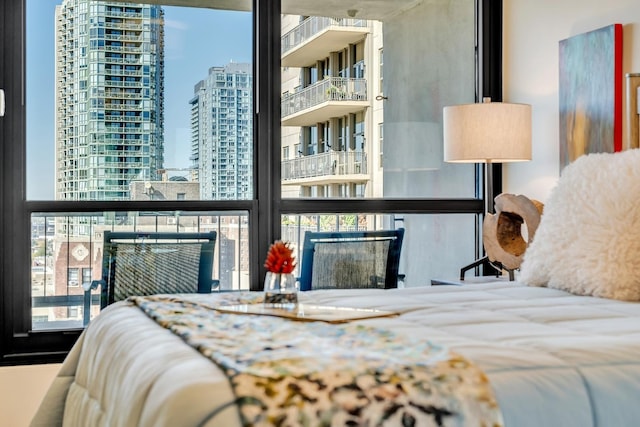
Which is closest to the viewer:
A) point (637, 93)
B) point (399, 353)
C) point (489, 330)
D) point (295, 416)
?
point (295, 416)

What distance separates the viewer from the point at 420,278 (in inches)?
168

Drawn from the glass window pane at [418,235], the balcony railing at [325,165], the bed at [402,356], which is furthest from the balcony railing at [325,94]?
the bed at [402,356]

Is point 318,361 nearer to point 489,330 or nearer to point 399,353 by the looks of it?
point 399,353

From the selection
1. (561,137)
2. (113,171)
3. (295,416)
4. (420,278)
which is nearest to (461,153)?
(561,137)

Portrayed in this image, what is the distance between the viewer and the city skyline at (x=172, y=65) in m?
3.69

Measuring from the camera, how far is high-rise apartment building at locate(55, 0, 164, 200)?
373cm

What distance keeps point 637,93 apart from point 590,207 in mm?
768

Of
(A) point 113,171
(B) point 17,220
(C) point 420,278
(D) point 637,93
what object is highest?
(D) point 637,93

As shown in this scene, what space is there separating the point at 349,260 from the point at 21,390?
169 cm

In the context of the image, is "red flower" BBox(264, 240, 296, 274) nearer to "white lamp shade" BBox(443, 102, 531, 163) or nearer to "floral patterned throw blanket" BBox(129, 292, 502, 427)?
"floral patterned throw blanket" BBox(129, 292, 502, 427)

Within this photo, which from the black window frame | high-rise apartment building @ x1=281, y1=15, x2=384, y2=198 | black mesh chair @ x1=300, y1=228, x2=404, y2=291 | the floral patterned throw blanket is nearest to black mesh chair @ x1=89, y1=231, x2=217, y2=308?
the black window frame

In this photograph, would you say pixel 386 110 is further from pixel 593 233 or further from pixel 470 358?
pixel 470 358

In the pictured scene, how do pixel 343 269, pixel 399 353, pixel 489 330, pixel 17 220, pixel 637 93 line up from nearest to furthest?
pixel 399 353
pixel 489 330
pixel 637 93
pixel 17 220
pixel 343 269

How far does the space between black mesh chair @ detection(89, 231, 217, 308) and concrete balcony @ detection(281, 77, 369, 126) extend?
2.86ft
